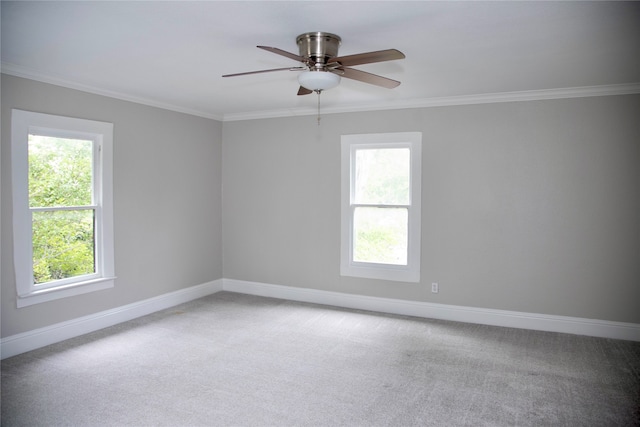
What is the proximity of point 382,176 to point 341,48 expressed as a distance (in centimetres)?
232

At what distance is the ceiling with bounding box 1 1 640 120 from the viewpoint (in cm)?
234

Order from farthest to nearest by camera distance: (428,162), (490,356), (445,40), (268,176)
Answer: (268,176), (428,162), (490,356), (445,40)

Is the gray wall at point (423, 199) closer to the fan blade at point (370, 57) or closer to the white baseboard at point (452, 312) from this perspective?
the white baseboard at point (452, 312)

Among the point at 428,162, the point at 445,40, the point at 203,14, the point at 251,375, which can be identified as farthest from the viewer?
the point at 428,162

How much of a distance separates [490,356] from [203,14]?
3433 millimetres

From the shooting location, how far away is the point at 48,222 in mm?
3889

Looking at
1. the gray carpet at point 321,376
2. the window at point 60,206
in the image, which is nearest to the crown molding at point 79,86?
the window at point 60,206

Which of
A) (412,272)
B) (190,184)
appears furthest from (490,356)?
(190,184)

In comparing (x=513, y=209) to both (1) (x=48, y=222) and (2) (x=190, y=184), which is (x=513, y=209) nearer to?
(2) (x=190, y=184)

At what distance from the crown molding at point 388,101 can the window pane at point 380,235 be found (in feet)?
3.94

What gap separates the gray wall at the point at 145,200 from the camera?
3641mm

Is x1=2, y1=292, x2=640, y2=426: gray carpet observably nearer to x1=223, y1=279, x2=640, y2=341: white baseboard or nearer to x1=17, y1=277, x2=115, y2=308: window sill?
x1=223, y1=279, x2=640, y2=341: white baseboard

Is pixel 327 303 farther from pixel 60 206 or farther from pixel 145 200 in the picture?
pixel 60 206

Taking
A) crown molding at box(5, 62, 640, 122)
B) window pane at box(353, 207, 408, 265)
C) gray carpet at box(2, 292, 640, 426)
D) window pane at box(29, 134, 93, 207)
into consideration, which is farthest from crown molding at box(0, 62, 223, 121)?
window pane at box(353, 207, 408, 265)
